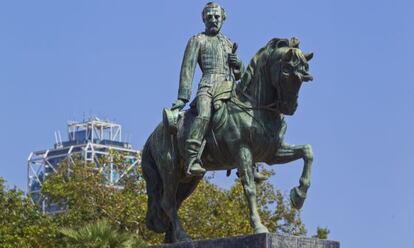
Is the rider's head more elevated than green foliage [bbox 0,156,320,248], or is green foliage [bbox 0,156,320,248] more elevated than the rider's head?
green foliage [bbox 0,156,320,248]

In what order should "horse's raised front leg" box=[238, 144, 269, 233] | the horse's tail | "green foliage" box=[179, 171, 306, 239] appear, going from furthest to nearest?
"green foliage" box=[179, 171, 306, 239], the horse's tail, "horse's raised front leg" box=[238, 144, 269, 233]

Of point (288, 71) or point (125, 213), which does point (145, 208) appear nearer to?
point (125, 213)

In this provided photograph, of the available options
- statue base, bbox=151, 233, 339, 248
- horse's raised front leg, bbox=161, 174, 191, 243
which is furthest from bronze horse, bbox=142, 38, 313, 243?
horse's raised front leg, bbox=161, 174, 191, 243

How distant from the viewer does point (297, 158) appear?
64.4 ft

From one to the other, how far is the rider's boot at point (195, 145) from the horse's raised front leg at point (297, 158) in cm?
103

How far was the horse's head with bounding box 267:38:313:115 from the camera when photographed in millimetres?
19203

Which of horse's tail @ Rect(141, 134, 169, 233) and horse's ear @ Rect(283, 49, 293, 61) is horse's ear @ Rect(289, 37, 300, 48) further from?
horse's tail @ Rect(141, 134, 169, 233)

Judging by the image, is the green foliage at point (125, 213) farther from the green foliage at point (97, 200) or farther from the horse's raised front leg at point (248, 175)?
the horse's raised front leg at point (248, 175)

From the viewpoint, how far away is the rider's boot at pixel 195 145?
1967 centimetres

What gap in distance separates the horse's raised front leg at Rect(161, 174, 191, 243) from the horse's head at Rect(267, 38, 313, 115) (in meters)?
2.30

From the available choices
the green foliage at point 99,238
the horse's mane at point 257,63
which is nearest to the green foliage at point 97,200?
the green foliage at point 99,238

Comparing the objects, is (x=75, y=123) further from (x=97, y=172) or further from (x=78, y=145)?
(x=97, y=172)

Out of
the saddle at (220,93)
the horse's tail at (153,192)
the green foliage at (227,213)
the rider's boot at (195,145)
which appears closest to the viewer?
the rider's boot at (195,145)

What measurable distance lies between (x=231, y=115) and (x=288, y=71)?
3.64 ft
